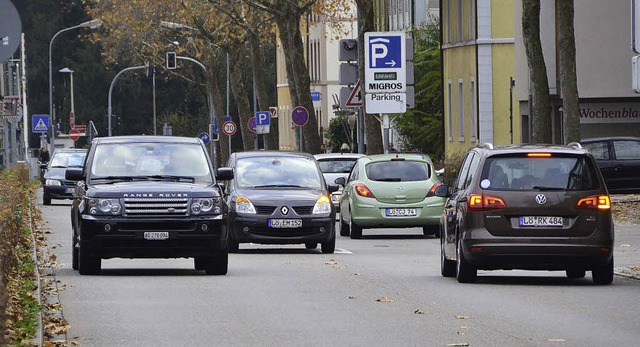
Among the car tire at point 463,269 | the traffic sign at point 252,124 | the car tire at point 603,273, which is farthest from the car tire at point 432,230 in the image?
the traffic sign at point 252,124

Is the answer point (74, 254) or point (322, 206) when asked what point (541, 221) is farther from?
point (322, 206)

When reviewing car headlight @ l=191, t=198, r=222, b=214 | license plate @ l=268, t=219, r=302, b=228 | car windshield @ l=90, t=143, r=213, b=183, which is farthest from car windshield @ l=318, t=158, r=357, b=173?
car headlight @ l=191, t=198, r=222, b=214

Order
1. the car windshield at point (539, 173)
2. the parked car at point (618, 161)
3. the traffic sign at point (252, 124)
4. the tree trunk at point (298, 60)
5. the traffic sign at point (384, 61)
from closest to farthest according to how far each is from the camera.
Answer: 1. the car windshield at point (539, 173)
2. the traffic sign at point (384, 61)
3. the parked car at point (618, 161)
4. the tree trunk at point (298, 60)
5. the traffic sign at point (252, 124)

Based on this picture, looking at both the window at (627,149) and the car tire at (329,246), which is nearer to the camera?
the car tire at (329,246)

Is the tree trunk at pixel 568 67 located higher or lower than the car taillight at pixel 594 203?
higher

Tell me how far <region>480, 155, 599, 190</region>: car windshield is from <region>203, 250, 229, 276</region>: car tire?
11.2 ft

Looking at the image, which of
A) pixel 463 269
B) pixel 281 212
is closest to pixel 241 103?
pixel 281 212

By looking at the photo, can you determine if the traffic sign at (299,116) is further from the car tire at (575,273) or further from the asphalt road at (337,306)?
the car tire at (575,273)

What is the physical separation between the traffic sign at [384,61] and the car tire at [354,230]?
13.4 feet

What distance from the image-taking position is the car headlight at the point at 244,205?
26.3 m

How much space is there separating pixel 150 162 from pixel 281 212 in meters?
5.12

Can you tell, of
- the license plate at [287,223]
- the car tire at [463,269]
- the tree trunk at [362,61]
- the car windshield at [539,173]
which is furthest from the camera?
the tree trunk at [362,61]

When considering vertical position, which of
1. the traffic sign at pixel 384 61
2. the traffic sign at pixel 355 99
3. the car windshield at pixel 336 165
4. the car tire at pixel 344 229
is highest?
the traffic sign at pixel 384 61

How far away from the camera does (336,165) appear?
39.9 meters
